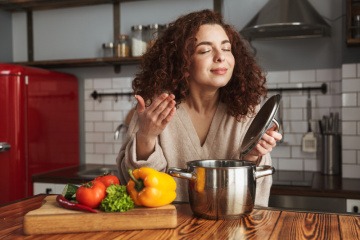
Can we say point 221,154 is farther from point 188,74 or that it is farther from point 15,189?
point 15,189

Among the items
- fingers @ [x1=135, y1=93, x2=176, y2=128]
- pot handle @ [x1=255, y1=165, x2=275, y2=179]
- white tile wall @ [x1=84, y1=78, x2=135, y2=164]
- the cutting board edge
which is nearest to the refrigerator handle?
white tile wall @ [x1=84, y1=78, x2=135, y2=164]

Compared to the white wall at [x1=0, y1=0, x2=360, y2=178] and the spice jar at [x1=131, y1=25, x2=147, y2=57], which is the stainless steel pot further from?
the spice jar at [x1=131, y1=25, x2=147, y2=57]

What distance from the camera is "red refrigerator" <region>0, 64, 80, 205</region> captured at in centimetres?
296

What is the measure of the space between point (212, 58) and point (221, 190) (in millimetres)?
628

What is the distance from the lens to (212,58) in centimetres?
165

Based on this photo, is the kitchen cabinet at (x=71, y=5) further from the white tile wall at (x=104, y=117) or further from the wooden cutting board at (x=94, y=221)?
the wooden cutting board at (x=94, y=221)

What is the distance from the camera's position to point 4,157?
9.70 ft

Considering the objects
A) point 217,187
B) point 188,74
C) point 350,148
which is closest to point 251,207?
point 217,187

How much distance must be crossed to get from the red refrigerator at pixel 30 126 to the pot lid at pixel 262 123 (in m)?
2.13

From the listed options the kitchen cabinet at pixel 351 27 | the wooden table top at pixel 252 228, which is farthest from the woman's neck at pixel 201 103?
the kitchen cabinet at pixel 351 27

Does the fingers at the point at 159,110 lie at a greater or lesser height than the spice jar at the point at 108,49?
lesser

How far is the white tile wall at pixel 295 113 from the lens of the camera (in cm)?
282

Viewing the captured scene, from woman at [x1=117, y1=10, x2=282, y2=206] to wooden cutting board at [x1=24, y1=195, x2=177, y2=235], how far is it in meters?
0.43

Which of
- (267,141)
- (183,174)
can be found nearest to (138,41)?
(267,141)
